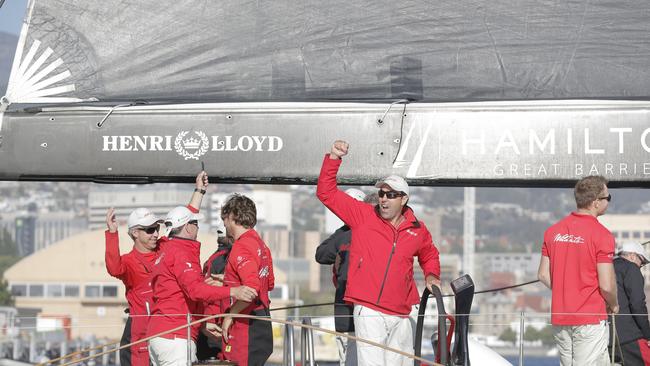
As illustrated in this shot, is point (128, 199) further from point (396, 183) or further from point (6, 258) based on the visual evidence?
point (396, 183)

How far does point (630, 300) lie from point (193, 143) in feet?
5.36

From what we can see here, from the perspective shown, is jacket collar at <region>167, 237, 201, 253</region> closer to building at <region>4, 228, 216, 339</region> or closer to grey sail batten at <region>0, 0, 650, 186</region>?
grey sail batten at <region>0, 0, 650, 186</region>

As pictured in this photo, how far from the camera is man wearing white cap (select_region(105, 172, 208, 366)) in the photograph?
4.21m

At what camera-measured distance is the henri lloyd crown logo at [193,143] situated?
13.3 feet

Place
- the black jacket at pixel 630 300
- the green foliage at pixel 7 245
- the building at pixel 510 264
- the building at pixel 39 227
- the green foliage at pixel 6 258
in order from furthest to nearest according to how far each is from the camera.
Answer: the building at pixel 510 264, the building at pixel 39 227, the green foliage at pixel 7 245, the green foliage at pixel 6 258, the black jacket at pixel 630 300

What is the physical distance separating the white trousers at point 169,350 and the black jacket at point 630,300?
1562 mm

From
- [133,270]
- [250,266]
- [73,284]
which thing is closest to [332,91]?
[250,266]

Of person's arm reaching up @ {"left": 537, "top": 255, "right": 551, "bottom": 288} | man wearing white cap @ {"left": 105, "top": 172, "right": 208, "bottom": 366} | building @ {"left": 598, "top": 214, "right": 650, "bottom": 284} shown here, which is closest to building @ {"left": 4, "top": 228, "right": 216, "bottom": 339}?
building @ {"left": 598, "top": 214, "right": 650, "bottom": 284}

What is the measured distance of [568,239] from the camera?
3.76 metres

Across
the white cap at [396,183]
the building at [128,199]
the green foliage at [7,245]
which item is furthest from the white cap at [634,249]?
the green foliage at [7,245]

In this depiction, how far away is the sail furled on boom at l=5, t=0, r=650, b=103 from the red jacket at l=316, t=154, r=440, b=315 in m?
0.44

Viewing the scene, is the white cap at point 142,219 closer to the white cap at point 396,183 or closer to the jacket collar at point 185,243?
the jacket collar at point 185,243

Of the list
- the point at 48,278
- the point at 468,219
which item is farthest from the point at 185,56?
the point at 468,219

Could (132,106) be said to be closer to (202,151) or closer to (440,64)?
(202,151)
